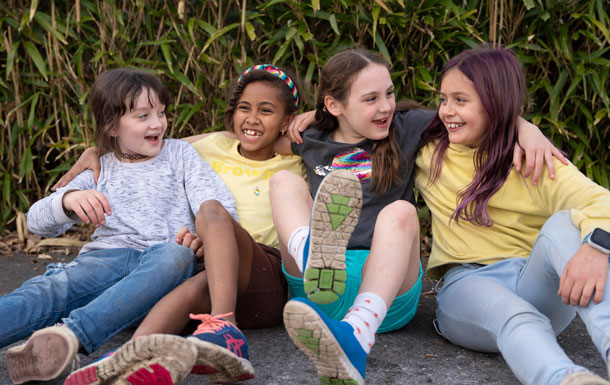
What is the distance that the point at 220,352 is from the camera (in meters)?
1.58

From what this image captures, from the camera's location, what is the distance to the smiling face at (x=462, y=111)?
210 cm

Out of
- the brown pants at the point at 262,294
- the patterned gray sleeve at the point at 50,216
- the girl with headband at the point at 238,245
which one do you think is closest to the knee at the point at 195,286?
the girl with headband at the point at 238,245

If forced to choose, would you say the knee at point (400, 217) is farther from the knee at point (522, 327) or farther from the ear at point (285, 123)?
the ear at point (285, 123)

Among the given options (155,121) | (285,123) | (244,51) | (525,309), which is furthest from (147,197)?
(525,309)

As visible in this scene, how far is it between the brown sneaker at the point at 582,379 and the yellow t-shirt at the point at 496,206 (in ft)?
1.90

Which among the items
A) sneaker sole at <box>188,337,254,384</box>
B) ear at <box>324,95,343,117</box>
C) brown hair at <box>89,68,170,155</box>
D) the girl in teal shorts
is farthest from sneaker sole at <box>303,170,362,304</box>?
brown hair at <box>89,68,170,155</box>

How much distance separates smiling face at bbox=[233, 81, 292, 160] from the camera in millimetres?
2516

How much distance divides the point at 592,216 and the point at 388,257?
0.55 meters

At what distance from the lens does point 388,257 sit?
1.82 m

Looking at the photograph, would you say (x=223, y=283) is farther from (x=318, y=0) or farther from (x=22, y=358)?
(x=318, y=0)

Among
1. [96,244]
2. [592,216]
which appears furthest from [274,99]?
[592,216]

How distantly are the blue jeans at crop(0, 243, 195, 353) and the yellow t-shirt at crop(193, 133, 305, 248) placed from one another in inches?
14.4

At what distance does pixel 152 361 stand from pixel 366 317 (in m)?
0.54

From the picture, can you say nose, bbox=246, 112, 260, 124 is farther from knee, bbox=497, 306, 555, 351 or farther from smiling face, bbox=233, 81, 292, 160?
knee, bbox=497, 306, 555, 351
